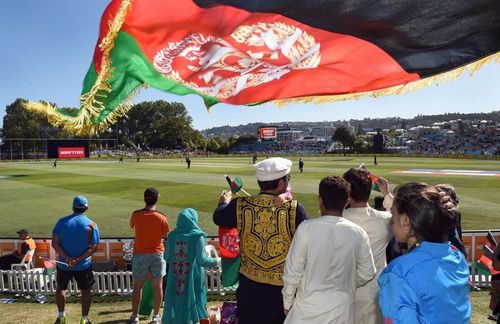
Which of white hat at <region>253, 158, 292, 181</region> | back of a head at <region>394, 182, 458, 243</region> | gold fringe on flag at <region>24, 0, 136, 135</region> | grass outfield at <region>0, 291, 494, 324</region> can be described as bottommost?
grass outfield at <region>0, 291, 494, 324</region>

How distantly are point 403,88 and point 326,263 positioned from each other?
2.02m

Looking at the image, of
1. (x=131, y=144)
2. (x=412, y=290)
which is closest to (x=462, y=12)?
(x=412, y=290)

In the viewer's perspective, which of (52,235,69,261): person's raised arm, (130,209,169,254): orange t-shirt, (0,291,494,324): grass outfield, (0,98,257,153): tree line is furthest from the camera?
(0,98,257,153): tree line

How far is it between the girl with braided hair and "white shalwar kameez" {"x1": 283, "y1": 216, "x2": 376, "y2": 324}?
31.2 inches

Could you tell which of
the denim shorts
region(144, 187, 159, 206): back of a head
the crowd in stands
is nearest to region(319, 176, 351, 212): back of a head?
Result: region(144, 187, 159, 206): back of a head

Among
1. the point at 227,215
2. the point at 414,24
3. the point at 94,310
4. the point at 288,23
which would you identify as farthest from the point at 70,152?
the point at 414,24

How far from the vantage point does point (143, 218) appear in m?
6.00

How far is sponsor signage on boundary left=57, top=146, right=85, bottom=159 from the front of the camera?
258 feet

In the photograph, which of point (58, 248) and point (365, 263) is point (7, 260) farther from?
point (365, 263)

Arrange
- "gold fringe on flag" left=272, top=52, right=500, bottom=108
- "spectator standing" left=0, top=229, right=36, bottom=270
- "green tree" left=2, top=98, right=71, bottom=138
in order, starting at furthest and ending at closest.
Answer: "green tree" left=2, top=98, right=71, bottom=138
"spectator standing" left=0, top=229, right=36, bottom=270
"gold fringe on flag" left=272, top=52, right=500, bottom=108

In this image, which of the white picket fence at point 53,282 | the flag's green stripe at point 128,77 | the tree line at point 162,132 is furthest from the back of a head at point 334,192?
the tree line at point 162,132

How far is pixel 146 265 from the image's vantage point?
20.1ft

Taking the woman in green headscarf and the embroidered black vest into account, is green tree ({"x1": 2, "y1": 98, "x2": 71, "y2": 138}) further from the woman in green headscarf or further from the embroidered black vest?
the embroidered black vest

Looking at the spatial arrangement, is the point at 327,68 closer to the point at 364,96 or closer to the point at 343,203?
the point at 364,96
